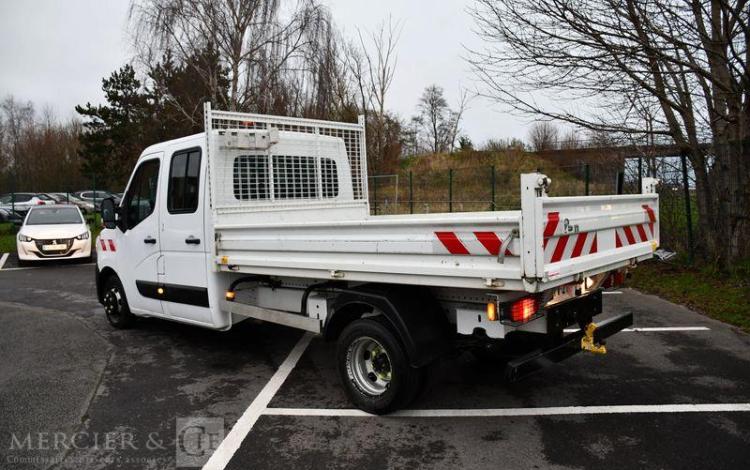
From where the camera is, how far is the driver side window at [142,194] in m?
5.95

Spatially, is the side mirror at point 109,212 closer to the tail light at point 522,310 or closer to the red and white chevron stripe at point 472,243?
the red and white chevron stripe at point 472,243

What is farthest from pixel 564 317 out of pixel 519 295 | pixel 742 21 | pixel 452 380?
pixel 742 21

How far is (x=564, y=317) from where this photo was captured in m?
3.80

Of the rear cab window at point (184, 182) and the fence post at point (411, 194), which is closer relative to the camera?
the rear cab window at point (184, 182)

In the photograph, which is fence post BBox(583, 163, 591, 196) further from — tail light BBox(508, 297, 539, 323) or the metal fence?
tail light BBox(508, 297, 539, 323)

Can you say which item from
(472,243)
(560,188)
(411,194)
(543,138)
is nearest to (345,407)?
(472,243)

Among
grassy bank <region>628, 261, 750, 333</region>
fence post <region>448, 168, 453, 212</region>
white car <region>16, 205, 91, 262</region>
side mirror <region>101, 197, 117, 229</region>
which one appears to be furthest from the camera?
fence post <region>448, 168, 453, 212</region>

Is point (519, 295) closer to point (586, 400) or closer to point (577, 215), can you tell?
point (577, 215)

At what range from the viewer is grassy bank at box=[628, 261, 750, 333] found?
7.18m

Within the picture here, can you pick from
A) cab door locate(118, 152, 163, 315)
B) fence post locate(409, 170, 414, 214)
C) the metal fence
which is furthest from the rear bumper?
fence post locate(409, 170, 414, 214)

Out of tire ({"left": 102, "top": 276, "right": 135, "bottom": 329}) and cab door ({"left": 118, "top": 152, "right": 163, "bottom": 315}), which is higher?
cab door ({"left": 118, "top": 152, "right": 163, "bottom": 315})

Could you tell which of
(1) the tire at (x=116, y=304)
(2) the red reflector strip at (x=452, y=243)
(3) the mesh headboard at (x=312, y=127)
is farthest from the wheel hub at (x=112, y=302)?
(2) the red reflector strip at (x=452, y=243)

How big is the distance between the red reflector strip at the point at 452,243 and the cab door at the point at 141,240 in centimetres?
365

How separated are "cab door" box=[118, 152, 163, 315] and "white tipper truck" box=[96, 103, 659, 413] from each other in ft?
0.08
